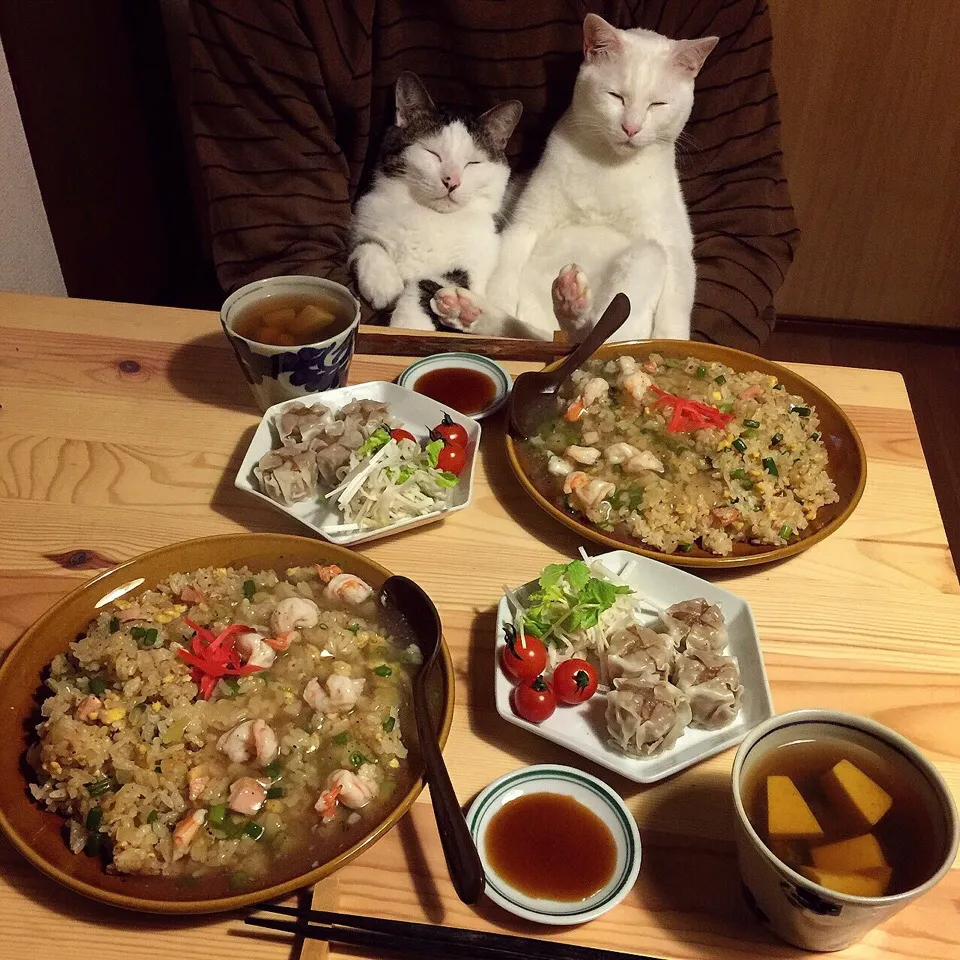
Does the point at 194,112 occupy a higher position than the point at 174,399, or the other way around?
the point at 194,112

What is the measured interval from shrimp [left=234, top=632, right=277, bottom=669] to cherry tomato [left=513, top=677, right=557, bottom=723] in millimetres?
313

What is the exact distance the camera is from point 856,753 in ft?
2.86

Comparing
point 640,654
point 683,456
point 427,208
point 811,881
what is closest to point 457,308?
point 427,208

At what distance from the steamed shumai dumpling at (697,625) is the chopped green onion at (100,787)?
699 mm

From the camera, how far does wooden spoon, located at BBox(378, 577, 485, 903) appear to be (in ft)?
2.68

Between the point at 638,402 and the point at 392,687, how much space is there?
2.31 feet

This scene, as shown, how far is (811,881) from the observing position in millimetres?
768

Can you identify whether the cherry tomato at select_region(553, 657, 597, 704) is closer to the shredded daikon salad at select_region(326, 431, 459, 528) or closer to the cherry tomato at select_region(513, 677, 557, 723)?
the cherry tomato at select_region(513, 677, 557, 723)

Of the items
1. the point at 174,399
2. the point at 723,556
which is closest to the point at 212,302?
the point at 174,399

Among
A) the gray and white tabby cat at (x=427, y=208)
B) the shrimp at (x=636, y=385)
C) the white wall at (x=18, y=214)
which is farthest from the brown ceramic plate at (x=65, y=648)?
the white wall at (x=18, y=214)

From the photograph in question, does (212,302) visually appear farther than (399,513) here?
Yes

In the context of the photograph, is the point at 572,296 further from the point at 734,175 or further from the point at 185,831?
the point at 185,831

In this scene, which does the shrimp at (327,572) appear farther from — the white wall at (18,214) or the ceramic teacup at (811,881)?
the white wall at (18,214)

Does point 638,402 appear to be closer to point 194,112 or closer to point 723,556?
point 723,556
